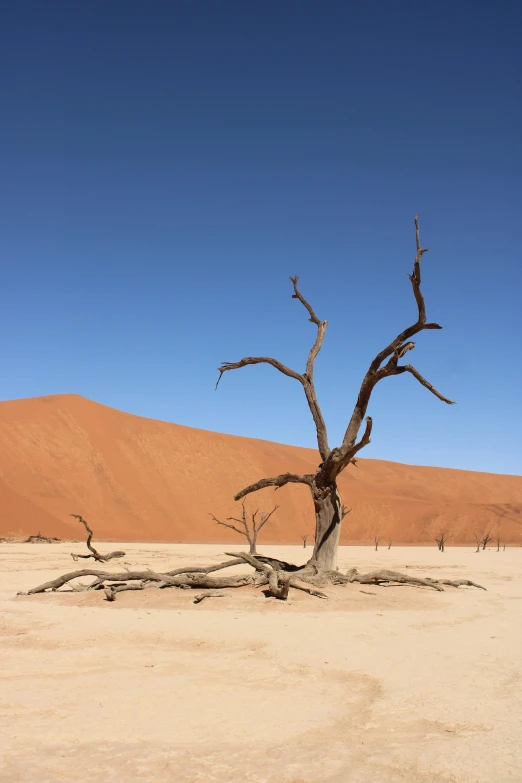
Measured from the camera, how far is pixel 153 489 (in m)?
52.5

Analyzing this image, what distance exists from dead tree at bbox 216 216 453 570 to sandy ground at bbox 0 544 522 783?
9.22 feet

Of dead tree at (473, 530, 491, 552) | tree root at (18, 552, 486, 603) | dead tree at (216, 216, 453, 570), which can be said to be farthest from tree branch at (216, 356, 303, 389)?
dead tree at (473, 530, 491, 552)

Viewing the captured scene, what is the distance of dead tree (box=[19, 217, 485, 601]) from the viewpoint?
10.4m

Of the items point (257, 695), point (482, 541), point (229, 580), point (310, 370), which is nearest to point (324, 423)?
point (310, 370)

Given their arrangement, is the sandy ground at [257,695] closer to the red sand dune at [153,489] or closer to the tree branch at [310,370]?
the tree branch at [310,370]

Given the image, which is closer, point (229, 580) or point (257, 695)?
point (257, 695)

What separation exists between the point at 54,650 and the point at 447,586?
8919 millimetres

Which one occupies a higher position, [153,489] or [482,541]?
[153,489]

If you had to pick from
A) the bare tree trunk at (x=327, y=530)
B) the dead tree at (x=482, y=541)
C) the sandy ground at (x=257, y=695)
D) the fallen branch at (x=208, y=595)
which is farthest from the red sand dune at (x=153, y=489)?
the sandy ground at (x=257, y=695)

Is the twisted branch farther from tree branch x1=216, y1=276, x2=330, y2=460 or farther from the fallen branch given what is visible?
the fallen branch

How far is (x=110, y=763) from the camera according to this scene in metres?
3.47

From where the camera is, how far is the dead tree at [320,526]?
1045 cm

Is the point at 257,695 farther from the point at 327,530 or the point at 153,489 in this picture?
the point at 153,489

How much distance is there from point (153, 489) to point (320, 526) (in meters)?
42.4
